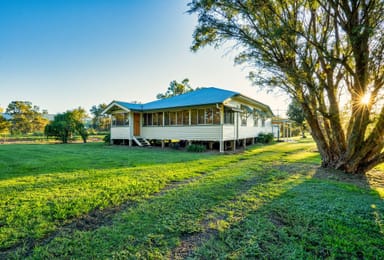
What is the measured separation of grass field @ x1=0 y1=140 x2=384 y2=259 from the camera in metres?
2.20

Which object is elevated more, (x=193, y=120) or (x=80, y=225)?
(x=193, y=120)

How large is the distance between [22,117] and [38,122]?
259cm

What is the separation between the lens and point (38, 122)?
34.2m

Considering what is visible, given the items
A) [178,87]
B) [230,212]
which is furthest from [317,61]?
[178,87]

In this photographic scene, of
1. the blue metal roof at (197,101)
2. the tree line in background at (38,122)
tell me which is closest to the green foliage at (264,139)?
the blue metal roof at (197,101)

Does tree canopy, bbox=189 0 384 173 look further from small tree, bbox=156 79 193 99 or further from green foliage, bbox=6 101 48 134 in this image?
green foliage, bbox=6 101 48 134

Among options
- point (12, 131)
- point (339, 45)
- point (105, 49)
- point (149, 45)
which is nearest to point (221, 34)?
point (339, 45)

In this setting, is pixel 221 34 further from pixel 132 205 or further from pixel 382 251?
pixel 382 251

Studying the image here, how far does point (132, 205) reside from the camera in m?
3.50

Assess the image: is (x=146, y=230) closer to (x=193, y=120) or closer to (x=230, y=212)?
(x=230, y=212)

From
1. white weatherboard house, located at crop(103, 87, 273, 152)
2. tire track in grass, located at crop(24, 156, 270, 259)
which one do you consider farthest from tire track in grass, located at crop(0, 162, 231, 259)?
white weatherboard house, located at crop(103, 87, 273, 152)

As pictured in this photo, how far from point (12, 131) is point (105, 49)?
89.8 feet

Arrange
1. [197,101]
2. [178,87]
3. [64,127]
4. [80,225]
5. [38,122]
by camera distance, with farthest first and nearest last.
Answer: [178,87] → [38,122] → [64,127] → [197,101] → [80,225]

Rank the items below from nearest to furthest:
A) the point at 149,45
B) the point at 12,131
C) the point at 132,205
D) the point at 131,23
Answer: the point at 132,205 < the point at 131,23 < the point at 149,45 < the point at 12,131
